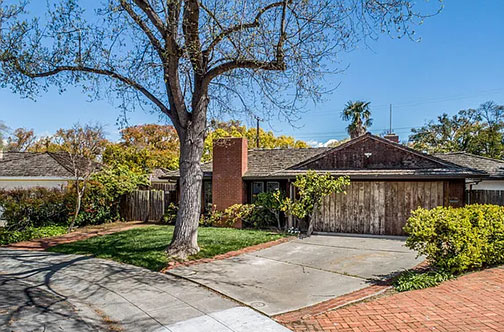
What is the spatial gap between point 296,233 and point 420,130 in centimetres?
3222

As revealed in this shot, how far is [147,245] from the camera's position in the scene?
10.8 meters

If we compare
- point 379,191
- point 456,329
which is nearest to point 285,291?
point 456,329

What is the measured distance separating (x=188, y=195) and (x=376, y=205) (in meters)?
7.84

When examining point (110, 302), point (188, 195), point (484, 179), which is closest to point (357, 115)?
point (484, 179)

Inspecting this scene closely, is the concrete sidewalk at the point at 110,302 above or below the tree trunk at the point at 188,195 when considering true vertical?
below

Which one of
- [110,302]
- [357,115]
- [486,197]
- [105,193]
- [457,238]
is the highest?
[357,115]

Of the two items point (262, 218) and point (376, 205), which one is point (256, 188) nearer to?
point (262, 218)

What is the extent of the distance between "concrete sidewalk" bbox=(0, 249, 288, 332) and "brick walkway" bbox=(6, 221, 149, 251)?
2.96 meters

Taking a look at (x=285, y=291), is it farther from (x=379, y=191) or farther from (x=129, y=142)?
(x=129, y=142)

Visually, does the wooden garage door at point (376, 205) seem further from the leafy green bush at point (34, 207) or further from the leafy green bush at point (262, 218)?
the leafy green bush at point (34, 207)

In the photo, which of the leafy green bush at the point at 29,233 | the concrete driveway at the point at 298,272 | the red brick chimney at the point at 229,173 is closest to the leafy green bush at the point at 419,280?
the concrete driveway at the point at 298,272

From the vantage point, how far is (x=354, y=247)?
11211 mm

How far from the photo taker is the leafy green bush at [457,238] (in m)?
6.99

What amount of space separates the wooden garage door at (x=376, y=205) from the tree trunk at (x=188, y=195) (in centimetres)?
656
